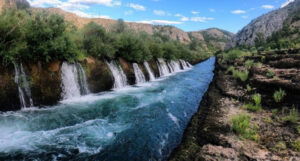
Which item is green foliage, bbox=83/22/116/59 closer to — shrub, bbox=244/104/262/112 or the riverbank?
the riverbank

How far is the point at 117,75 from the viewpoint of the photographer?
24.9 meters

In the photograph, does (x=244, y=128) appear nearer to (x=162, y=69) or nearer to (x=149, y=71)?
(x=149, y=71)

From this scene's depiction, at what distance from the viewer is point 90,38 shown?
930 inches

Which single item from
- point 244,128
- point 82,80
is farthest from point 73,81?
point 244,128

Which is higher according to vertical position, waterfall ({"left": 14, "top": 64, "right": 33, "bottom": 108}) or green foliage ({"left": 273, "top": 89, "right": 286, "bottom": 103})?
waterfall ({"left": 14, "top": 64, "right": 33, "bottom": 108})

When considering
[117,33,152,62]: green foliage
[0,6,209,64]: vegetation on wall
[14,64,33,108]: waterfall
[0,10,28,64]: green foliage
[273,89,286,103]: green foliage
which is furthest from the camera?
[117,33,152,62]: green foliage

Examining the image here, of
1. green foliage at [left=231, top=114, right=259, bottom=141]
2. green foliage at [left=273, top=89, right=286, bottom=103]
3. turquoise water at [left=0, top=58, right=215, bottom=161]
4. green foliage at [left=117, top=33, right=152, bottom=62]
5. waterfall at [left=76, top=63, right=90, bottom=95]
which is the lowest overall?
turquoise water at [left=0, top=58, right=215, bottom=161]

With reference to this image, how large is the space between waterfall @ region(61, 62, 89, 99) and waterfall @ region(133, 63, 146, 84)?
968 centimetres

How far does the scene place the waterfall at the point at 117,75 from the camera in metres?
24.3

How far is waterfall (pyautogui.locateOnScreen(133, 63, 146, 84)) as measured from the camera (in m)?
28.8

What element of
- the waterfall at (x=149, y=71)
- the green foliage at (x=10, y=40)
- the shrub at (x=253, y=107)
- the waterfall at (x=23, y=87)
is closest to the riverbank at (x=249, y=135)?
the shrub at (x=253, y=107)

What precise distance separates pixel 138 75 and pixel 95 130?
708 inches

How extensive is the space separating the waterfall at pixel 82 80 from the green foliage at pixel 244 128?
551 inches

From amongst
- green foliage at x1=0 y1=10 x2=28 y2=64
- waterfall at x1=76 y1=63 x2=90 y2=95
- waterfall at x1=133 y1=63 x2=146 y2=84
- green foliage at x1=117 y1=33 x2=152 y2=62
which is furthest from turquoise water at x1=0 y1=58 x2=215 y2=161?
green foliage at x1=117 y1=33 x2=152 y2=62
